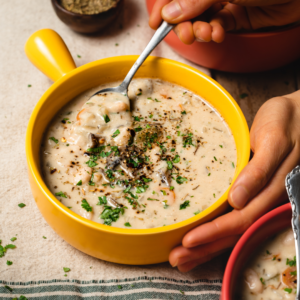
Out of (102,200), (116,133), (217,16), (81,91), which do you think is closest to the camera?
(102,200)

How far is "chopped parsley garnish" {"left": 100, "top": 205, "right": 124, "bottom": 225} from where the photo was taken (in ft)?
5.19

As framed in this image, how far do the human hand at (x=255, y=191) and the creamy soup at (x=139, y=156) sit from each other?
15cm

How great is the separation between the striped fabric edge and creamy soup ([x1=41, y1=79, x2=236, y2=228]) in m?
0.32

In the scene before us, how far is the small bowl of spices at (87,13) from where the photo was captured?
2.46 metres

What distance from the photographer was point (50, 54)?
2.05 m

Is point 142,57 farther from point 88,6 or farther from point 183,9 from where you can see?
point 88,6

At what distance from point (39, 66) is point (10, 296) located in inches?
49.8

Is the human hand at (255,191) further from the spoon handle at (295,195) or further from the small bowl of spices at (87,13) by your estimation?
the small bowl of spices at (87,13)

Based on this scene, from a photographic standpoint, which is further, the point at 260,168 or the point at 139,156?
the point at 139,156

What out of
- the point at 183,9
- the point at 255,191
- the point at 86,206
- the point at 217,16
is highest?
the point at 183,9

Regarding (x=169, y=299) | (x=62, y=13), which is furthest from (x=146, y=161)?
(x=62, y=13)

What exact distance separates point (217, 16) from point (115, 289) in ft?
5.49

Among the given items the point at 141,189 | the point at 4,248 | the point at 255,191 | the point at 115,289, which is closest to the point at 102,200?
the point at 141,189

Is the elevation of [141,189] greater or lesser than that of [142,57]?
lesser
